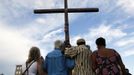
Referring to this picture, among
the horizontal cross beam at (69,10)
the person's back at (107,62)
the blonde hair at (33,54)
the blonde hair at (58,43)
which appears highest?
the horizontal cross beam at (69,10)

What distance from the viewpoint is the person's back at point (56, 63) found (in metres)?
10.2

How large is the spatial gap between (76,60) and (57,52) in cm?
54

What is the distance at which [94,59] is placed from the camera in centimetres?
966

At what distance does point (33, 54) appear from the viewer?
10.3m

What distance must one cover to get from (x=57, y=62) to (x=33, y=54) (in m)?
0.64

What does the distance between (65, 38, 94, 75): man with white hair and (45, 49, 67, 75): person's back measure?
0.23 metres

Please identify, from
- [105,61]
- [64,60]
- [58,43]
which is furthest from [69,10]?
[105,61]

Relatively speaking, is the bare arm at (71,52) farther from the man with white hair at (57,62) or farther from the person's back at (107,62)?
the person's back at (107,62)

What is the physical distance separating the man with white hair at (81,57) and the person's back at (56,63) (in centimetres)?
23

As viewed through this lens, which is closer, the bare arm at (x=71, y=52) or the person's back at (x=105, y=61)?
the person's back at (x=105, y=61)

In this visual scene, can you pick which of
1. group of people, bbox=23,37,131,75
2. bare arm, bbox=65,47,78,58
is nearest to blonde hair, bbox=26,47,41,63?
group of people, bbox=23,37,131,75

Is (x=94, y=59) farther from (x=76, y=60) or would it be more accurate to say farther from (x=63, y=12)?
(x=63, y=12)

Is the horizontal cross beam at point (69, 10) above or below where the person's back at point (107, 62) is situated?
above

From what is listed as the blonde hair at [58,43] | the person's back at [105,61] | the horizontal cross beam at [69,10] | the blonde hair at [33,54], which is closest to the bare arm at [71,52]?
the blonde hair at [58,43]
